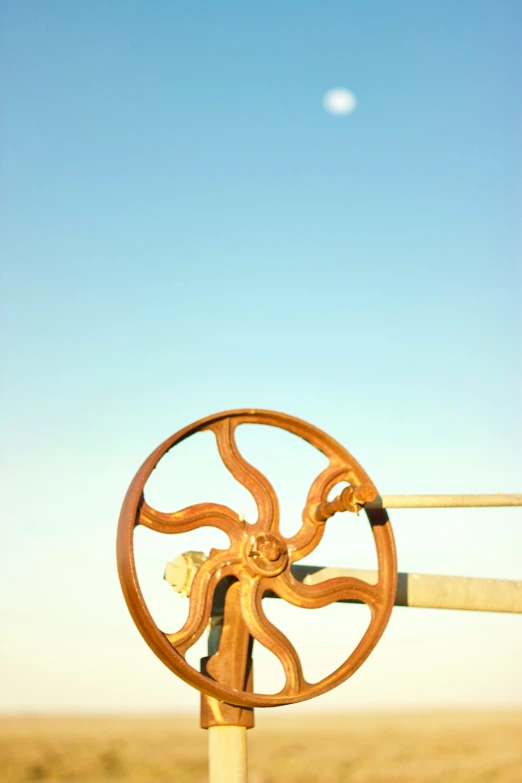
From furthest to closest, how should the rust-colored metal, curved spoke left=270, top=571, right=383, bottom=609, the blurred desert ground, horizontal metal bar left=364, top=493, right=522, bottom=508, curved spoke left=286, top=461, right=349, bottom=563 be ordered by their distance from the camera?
the blurred desert ground < horizontal metal bar left=364, top=493, right=522, bottom=508 < curved spoke left=286, top=461, right=349, bottom=563 < curved spoke left=270, top=571, right=383, bottom=609 < the rust-colored metal

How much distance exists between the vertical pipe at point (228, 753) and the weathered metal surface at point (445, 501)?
1.17 metres

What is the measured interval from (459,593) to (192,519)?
4.77 feet

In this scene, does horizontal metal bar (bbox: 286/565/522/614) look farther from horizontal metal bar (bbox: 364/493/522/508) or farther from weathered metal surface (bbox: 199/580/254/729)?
weathered metal surface (bbox: 199/580/254/729)

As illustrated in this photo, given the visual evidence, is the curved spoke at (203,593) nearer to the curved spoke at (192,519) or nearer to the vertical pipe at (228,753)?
the curved spoke at (192,519)

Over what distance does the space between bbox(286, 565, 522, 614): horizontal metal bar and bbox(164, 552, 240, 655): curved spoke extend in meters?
0.98

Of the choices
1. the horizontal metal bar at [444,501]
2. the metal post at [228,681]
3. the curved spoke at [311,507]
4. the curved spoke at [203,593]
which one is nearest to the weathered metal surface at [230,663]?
the metal post at [228,681]

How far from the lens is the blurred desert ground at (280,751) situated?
2630 cm


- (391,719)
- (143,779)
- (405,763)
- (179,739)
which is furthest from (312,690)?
(391,719)

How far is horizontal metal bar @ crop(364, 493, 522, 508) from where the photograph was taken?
4496 mm

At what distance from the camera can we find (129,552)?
3.70 m

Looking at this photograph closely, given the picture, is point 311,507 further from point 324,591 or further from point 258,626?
point 258,626

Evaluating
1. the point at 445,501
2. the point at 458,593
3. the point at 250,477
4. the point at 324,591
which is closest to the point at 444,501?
the point at 445,501

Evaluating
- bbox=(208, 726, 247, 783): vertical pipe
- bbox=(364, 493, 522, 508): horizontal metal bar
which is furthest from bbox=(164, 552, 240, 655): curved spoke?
bbox=(364, 493, 522, 508): horizontal metal bar

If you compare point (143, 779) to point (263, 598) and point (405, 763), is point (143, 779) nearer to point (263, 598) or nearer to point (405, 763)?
point (405, 763)
